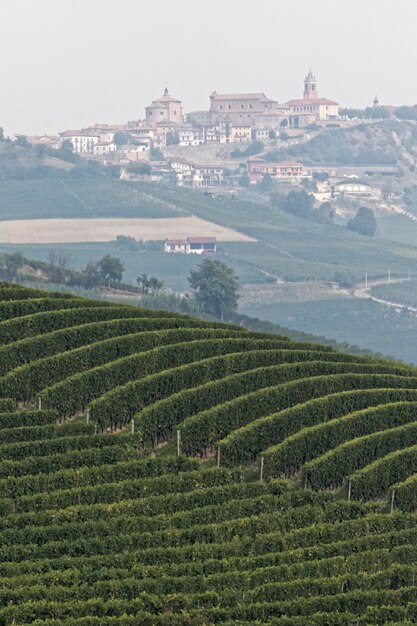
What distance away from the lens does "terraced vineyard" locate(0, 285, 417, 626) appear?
93.4 feet

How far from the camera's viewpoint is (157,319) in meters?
47.8

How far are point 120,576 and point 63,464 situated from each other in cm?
600

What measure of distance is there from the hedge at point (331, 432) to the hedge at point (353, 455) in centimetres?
59

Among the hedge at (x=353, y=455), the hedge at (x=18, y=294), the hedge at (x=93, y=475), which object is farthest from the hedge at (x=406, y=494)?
the hedge at (x=18, y=294)

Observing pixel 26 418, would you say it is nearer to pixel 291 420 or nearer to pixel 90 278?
pixel 291 420

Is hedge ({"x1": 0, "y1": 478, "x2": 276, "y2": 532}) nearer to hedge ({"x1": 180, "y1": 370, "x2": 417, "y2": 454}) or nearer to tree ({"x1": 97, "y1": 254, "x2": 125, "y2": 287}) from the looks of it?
hedge ({"x1": 180, "y1": 370, "x2": 417, "y2": 454})

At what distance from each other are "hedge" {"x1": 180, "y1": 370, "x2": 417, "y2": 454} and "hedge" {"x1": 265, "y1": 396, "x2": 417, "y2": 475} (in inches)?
44.0

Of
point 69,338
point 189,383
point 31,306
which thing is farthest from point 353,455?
point 31,306

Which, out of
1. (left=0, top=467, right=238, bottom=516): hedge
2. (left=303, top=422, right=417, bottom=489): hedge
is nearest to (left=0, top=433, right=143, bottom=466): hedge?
(left=0, top=467, right=238, bottom=516): hedge

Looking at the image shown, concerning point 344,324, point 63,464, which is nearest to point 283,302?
point 344,324

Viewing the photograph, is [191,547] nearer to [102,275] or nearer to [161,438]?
[161,438]

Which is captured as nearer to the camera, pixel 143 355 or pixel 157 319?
pixel 143 355

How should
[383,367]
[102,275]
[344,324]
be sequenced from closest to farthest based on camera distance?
[383,367] → [102,275] → [344,324]

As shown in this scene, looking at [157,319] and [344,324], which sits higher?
[157,319]
